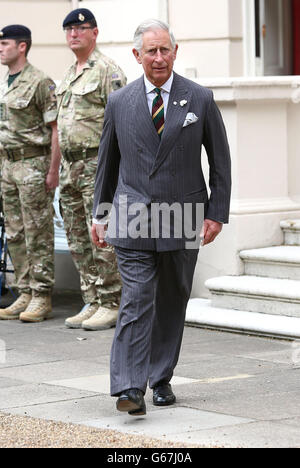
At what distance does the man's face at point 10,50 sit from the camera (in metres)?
9.79

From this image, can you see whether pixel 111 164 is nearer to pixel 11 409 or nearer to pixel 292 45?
pixel 11 409

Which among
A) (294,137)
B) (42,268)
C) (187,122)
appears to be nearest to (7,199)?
(42,268)

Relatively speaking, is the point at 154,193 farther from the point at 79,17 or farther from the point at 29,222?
the point at 29,222

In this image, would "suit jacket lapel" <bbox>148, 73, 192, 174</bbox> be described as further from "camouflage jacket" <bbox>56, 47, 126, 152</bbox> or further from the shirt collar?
"camouflage jacket" <bbox>56, 47, 126, 152</bbox>

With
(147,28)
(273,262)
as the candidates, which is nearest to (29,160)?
(273,262)

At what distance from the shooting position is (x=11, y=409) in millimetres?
6684

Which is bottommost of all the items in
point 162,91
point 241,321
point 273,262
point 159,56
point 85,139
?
point 241,321

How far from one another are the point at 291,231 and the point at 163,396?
3588 mm

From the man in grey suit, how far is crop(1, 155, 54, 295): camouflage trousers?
3.22 meters

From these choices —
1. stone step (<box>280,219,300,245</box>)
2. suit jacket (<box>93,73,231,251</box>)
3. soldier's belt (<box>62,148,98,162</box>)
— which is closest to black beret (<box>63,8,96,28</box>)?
soldier's belt (<box>62,148,98,162</box>)

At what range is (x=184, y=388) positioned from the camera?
7.17 meters

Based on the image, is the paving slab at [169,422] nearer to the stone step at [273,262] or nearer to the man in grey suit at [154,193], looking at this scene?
the man in grey suit at [154,193]

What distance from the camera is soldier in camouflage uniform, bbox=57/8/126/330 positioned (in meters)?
9.23

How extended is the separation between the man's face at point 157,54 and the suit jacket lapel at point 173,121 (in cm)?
12
